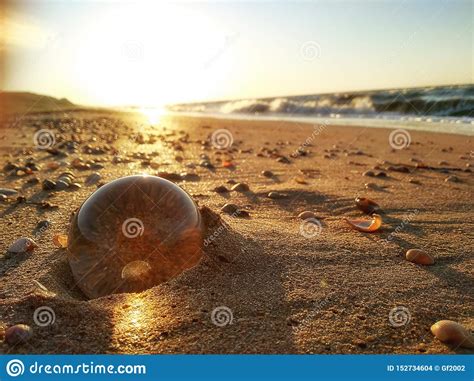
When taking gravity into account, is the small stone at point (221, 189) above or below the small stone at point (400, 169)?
below

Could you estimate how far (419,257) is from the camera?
2.87 meters

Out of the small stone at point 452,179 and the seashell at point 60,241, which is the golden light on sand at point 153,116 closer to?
the small stone at point 452,179

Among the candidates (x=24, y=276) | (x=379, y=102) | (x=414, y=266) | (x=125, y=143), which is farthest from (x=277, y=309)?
(x=379, y=102)

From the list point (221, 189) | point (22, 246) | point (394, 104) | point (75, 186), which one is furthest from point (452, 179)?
point (394, 104)

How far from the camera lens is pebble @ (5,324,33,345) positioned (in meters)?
1.90

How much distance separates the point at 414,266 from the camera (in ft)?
9.25

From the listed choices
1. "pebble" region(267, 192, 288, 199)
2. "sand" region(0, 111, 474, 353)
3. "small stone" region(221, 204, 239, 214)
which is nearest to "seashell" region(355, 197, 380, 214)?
"sand" region(0, 111, 474, 353)

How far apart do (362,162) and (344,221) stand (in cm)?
381

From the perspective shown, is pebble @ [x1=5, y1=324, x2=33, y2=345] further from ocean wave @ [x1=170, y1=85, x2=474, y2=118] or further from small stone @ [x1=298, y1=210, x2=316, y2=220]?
ocean wave @ [x1=170, y1=85, x2=474, y2=118]

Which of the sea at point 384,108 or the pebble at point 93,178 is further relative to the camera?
the sea at point 384,108

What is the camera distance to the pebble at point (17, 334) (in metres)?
1.90

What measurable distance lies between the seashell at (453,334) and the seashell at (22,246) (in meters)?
2.55

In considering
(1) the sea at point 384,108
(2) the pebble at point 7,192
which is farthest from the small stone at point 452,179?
(1) the sea at point 384,108

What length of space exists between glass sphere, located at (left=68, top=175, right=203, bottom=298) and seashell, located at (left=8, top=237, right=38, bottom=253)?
674 mm
